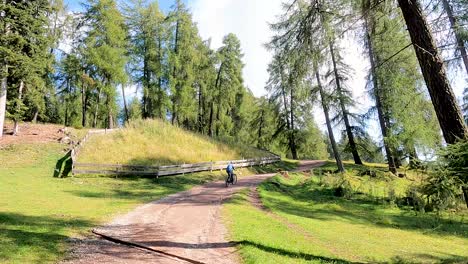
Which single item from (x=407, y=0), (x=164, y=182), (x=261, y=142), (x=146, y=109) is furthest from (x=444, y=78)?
(x=261, y=142)

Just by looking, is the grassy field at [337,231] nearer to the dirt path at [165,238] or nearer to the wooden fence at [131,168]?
the dirt path at [165,238]

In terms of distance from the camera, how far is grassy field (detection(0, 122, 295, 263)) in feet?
25.5

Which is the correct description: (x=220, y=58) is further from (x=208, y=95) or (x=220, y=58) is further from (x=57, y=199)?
(x=57, y=199)

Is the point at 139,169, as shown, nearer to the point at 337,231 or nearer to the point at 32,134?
the point at 32,134

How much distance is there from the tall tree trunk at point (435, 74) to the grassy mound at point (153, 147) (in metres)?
19.8

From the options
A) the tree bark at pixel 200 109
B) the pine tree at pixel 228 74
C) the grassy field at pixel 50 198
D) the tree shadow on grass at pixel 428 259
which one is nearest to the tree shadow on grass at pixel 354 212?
the tree shadow on grass at pixel 428 259

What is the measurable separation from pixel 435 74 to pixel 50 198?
13749 mm

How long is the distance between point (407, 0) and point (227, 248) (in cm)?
663

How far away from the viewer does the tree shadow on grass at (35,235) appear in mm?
7129

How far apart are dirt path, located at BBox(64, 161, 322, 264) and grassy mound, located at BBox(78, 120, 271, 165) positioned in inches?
412

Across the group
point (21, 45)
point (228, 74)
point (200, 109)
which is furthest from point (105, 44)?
point (200, 109)

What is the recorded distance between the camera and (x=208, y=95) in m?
47.2

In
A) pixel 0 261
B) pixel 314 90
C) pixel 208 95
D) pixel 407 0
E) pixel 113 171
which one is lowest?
pixel 0 261

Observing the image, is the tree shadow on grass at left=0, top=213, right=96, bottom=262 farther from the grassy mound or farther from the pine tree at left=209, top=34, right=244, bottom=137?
the pine tree at left=209, top=34, right=244, bottom=137
